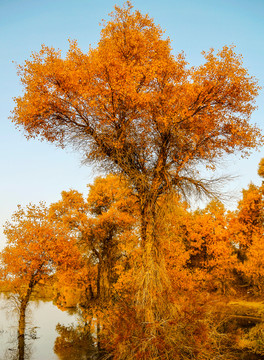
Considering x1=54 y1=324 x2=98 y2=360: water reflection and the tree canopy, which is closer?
the tree canopy

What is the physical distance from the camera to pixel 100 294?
21.6 metres

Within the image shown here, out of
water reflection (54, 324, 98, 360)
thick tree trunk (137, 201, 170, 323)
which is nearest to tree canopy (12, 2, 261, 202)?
thick tree trunk (137, 201, 170, 323)

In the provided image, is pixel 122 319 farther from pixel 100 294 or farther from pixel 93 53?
pixel 100 294

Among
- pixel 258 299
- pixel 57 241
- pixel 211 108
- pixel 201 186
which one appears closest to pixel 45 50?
pixel 211 108

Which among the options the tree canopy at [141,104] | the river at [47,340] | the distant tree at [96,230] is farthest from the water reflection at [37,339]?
the tree canopy at [141,104]

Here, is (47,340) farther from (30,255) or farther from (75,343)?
(30,255)

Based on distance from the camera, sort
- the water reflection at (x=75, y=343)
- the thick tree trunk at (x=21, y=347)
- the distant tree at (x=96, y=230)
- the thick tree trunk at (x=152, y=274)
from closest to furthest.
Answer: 1. the thick tree trunk at (x=152, y=274)
2. the thick tree trunk at (x=21, y=347)
3. the water reflection at (x=75, y=343)
4. the distant tree at (x=96, y=230)

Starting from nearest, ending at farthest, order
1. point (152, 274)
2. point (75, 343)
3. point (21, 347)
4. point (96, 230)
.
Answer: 1. point (152, 274)
2. point (21, 347)
3. point (75, 343)
4. point (96, 230)

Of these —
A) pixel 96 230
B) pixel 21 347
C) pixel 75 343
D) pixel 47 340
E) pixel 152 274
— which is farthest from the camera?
pixel 96 230

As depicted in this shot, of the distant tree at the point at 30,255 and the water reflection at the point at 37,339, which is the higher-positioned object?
the distant tree at the point at 30,255

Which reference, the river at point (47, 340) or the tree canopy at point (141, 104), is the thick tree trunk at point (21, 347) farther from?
the tree canopy at point (141, 104)

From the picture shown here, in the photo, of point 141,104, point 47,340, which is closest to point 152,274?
point 141,104

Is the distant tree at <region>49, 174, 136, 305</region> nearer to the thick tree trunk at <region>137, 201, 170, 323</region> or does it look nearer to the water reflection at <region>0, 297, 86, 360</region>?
the water reflection at <region>0, 297, 86, 360</region>

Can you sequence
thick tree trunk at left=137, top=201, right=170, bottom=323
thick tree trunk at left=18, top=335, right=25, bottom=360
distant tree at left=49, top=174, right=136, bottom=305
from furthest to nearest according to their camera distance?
distant tree at left=49, top=174, right=136, bottom=305, thick tree trunk at left=18, top=335, right=25, bottom=360, thick tree trunk at left=137, top=201, right=170, bottom=323
